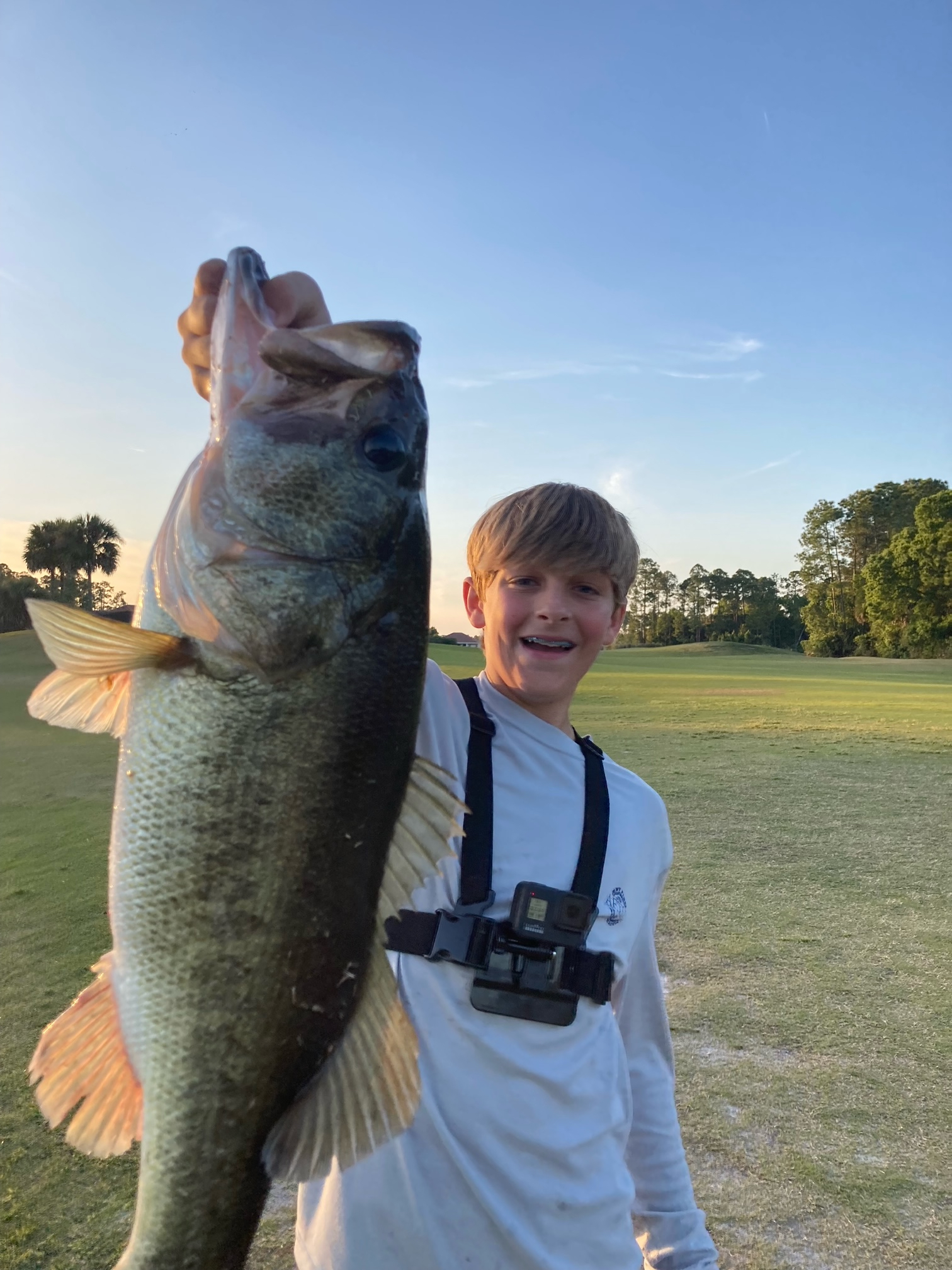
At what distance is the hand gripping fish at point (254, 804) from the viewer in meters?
1.37

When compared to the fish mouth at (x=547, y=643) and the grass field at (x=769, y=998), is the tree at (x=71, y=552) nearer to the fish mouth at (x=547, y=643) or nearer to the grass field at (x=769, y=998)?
the grass field at (x=769, y=998)

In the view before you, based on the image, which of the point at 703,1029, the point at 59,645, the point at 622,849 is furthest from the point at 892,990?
the point at 59,645

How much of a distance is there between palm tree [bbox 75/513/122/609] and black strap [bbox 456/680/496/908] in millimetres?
36808

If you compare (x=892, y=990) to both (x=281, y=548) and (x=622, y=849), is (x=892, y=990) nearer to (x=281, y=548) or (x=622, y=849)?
(x=622, y=849)

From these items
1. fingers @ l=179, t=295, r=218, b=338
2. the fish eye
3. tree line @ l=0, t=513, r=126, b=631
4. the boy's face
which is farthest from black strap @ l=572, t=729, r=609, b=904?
tree line @ l=0, t=513, r=126, b=631

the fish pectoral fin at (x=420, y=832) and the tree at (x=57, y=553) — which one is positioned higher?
the tree at (x=57, y=553)

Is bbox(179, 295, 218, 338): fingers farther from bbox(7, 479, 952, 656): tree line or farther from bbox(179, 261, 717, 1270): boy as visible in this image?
bbox(7, 479, 952, 656): tree line

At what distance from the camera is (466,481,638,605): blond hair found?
7.24 ft

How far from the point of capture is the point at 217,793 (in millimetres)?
1365

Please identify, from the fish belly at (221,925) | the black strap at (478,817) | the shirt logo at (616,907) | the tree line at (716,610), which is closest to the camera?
the fish belly at (221,925)

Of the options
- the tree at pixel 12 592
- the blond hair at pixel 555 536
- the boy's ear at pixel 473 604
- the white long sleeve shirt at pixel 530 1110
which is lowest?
the white long sleeve shirt at pixel 530 1110

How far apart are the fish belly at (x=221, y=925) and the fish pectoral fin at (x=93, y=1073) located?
0.14ft

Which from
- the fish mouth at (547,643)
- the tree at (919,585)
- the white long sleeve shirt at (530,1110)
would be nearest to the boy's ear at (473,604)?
the fish mouth at (547,643)

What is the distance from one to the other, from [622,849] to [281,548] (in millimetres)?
1173
